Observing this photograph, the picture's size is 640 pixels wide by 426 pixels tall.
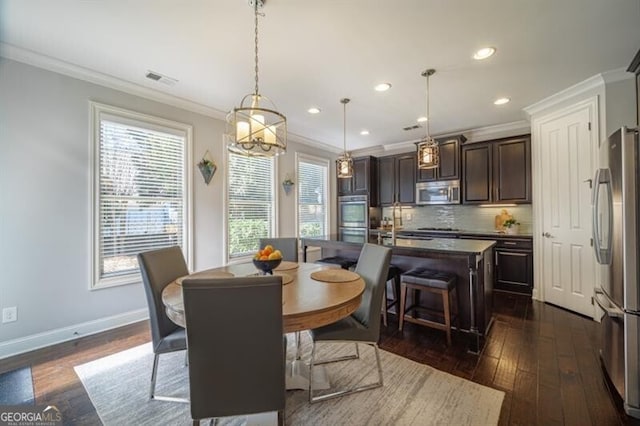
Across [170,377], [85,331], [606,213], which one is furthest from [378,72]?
[85,331]

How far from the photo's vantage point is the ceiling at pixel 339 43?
1.99 meters

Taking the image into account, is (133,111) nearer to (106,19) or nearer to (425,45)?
(106,19)

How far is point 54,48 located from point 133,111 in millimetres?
807

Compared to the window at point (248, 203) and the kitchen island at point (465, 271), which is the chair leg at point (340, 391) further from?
the window at point (248, 203)

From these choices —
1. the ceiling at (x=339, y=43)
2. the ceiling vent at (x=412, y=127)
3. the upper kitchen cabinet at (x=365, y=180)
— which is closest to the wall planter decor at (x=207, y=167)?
the ceiling at (x=339, y=43)

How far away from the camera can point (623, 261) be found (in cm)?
175

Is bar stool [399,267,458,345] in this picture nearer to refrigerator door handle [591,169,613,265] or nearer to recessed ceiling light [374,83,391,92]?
refrigerator door handle [591,169,613,265]

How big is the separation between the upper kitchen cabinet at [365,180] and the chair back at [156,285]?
4509mm

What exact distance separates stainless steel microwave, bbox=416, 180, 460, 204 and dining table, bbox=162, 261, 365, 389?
3.58 metres

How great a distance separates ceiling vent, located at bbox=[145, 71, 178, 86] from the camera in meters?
2.92

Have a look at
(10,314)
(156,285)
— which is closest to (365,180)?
(156,285)

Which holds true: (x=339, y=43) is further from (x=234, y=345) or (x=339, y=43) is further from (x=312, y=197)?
(x=312, y=197)

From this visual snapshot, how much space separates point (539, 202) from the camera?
12.7ft

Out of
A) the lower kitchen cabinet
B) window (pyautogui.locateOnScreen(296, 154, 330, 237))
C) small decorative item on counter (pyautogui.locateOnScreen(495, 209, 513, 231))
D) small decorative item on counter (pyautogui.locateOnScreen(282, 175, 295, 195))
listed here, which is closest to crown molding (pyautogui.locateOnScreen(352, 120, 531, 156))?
small decorative item on counter (pyautogui.locateOnScreen(495, 209, 513, 231))
